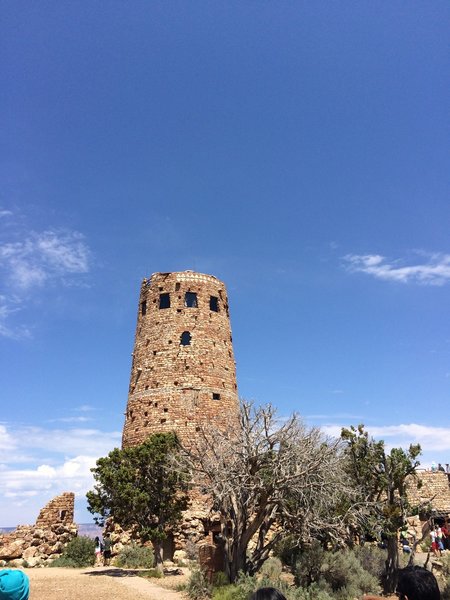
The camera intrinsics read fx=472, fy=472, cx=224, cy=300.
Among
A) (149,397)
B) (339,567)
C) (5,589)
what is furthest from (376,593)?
(5,589)

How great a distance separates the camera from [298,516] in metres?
14.4

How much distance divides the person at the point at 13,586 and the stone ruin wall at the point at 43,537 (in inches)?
753

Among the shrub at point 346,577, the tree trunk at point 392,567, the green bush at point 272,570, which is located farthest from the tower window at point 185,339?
the tree trunk at point 392,567

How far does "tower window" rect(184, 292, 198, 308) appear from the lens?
26.2 m

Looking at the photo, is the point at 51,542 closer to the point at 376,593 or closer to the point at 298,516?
the point at 298,516

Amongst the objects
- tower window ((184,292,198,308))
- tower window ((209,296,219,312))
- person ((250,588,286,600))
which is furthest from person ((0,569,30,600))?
tower window ((209,296,219,312))

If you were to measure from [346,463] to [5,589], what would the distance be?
52.2 feet

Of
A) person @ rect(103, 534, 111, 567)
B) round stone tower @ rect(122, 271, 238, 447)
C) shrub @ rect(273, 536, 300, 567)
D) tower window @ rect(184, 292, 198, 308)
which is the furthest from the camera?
tower window @ rect(184, 292, 198, 308)

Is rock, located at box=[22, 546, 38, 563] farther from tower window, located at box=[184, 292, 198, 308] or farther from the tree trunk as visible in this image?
the tree trunk

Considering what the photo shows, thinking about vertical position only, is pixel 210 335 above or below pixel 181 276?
below

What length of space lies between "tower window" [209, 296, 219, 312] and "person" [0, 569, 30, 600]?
23497mm

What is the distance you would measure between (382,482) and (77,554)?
1307 centimetres

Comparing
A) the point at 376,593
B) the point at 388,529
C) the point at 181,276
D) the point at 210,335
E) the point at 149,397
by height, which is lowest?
the point at 376,593

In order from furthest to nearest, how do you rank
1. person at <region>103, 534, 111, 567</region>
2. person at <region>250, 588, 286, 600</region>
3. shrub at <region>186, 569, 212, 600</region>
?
person at <region>103, 534, 111, 567</region> → shrub at <region>186, 569, 212, 600</region> → person at <region>250, 588, 286, 600</region>
